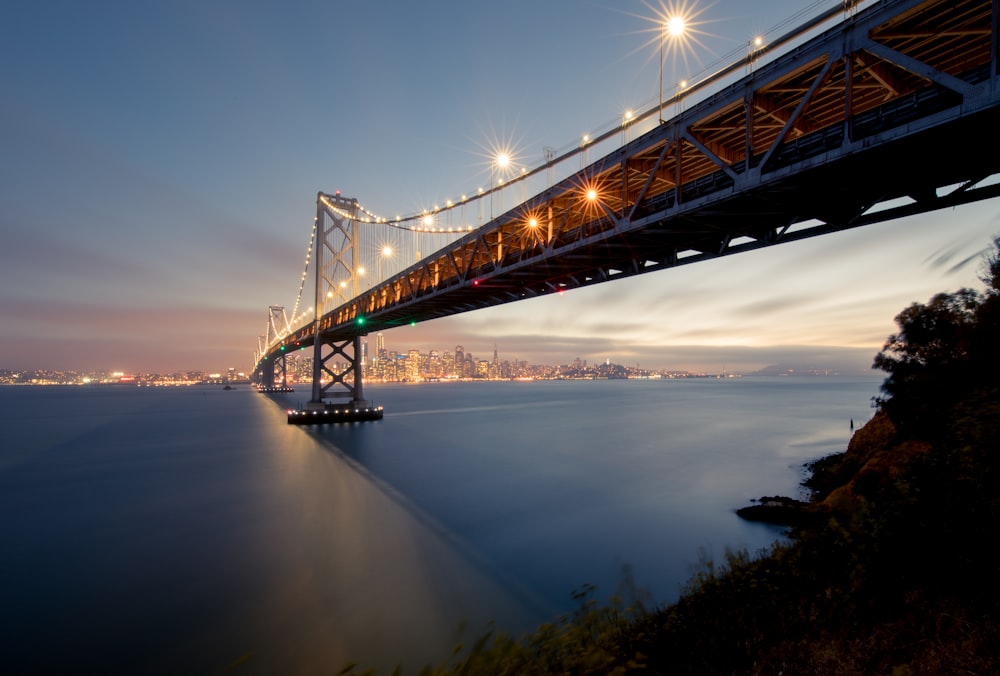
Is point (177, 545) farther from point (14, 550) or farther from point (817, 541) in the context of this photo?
point (817, 541)

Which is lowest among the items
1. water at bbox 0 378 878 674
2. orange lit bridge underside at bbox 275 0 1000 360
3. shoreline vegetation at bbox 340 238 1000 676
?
water at bbox 0 378 878 674

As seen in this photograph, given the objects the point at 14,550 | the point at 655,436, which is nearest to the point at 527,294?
the point at 14,550

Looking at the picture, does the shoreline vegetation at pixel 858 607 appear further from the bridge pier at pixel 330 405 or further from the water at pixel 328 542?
the bridge pier at pixel 330 405

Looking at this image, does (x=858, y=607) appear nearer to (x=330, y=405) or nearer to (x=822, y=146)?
(x=822, y=146)

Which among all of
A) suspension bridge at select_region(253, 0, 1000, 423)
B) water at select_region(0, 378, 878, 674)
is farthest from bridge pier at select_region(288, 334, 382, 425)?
suspension bridge at select_region(253, 0, 1000, 423)

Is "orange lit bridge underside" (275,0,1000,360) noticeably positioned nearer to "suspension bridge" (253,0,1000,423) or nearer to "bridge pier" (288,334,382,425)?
"suspension bridge" (253,0,1000,423)

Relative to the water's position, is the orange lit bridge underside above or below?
above

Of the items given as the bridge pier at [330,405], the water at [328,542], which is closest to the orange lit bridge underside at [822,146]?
the water at [328,542]
